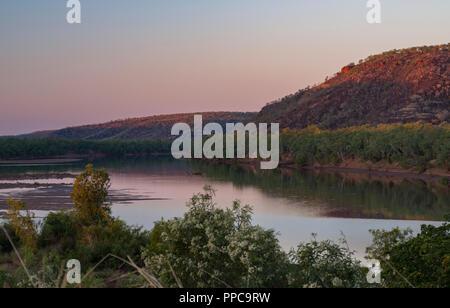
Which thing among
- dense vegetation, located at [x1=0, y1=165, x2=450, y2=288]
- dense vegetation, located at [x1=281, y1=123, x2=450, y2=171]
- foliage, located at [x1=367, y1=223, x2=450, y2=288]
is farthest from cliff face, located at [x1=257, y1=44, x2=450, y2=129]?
dense vegetation, located at [x1=0, y1=165, x2=450, y2=288]

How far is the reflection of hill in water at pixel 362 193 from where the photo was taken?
2898 cm

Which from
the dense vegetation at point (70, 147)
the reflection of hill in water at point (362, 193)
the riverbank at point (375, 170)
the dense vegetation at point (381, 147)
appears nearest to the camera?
the reflection of hill in water at point (362, 193)

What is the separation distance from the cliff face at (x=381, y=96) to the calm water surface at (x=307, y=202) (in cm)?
4940

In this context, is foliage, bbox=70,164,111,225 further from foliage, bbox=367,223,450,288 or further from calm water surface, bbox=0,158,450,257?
foliage, bbox=367,223,450,288

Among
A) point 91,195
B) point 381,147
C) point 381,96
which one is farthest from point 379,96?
point 91,195

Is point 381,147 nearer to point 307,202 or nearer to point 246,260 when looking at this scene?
point 307,202

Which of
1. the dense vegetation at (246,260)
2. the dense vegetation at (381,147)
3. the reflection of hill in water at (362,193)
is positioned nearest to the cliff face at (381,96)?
the dense vegetation at (381,147)

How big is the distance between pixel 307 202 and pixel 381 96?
79621mm

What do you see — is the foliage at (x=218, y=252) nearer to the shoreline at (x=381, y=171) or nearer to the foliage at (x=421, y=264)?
the foliage at (x=421, y=264)

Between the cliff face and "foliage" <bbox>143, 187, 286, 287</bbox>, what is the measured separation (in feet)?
282

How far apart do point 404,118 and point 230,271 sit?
8888cm

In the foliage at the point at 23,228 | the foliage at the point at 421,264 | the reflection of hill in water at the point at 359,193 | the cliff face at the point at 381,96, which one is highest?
the cliff face at the point at 381,96

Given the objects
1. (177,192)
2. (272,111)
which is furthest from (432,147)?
(272,111)

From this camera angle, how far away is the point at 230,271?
8102 millimetres
